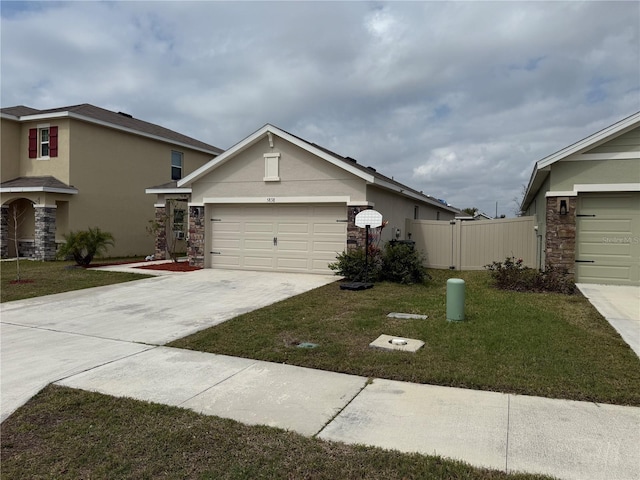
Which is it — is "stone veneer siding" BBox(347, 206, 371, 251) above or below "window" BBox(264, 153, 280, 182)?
below

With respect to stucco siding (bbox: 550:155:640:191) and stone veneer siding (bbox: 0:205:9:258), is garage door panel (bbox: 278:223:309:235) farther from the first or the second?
stone veneer siding (bbox: 0:205:9:258)

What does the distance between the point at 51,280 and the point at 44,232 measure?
304 inches

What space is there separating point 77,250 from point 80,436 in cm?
1376

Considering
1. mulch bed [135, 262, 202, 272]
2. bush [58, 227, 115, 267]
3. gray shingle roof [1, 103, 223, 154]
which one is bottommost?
mulch bed [135, 262, 202, 272]

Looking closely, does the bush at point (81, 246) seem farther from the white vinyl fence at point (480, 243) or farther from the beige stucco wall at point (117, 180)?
the white vinyl fence at point (480, 243)

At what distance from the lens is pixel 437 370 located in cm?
522

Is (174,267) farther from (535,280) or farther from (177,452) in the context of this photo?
(177,452)

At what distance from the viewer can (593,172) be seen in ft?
37.8

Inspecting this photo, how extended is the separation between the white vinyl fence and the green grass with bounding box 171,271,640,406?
603 centimetres

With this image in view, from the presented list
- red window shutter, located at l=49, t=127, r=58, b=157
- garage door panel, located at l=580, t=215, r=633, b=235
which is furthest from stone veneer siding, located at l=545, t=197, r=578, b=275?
red window shutter, located at l=49, t=127, r=58, b=157

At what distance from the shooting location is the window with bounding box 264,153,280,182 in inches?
578

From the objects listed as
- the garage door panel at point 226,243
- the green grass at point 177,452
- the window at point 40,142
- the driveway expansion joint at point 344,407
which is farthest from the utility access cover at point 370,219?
the window at point 40,142

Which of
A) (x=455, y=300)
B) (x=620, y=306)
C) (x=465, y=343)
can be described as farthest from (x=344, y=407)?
(x=620, y=306)

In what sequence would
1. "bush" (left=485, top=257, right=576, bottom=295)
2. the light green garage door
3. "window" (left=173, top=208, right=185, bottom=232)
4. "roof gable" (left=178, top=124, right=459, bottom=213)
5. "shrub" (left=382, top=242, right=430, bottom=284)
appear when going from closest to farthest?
"bush" (left=485, top=257, right=576, bottom=295) → the light green garage door → "shrub" (left=382, top=242, right=430, bottom=284) → "roof gable" (left=178, top=124, right=459, bottom=213) → "window" (left=173, top=208, right=185, bottom=232)
